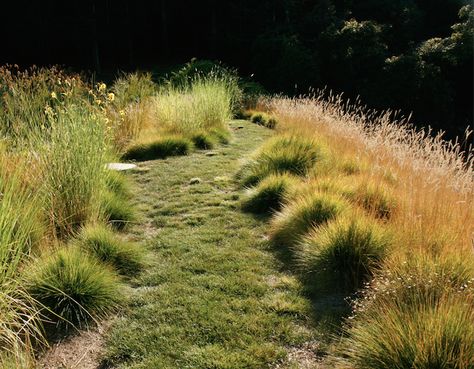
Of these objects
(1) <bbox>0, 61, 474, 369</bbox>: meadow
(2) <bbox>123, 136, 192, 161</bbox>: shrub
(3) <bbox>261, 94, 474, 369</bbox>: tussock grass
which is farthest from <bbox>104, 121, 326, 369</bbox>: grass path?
(2) <bbox>123, 136, 192, 161</bbox>: shrub

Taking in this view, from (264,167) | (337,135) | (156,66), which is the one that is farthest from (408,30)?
(264,167)

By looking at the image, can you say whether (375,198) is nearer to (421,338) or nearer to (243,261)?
(243,261)

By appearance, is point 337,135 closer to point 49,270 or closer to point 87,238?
point 87,238

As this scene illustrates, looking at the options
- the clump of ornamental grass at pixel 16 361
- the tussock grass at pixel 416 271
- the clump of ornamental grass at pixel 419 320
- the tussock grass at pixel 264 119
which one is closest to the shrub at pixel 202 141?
the tussock grass at pixel 264 119

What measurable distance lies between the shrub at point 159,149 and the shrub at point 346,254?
13.8 ft

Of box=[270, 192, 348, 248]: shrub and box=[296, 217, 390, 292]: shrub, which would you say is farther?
box=[270, 192, 348, 248]: shrub

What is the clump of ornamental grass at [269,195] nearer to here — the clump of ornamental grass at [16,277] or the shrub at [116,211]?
the shrub at [116,211]

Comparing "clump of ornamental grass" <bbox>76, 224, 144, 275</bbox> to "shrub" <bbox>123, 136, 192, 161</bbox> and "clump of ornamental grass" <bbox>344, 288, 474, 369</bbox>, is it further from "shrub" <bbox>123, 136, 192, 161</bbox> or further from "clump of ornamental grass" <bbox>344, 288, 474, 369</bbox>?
"shrub" <bbox>123, 136, 192, 161</bbox>

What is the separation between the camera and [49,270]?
2.66 m

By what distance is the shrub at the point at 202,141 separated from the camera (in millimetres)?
7538

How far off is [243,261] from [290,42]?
17.4 m

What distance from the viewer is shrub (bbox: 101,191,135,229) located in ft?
13.0

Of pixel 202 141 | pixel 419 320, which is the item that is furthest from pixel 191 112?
pixel 419 320

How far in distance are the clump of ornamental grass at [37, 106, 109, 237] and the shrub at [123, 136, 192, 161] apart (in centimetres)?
294
